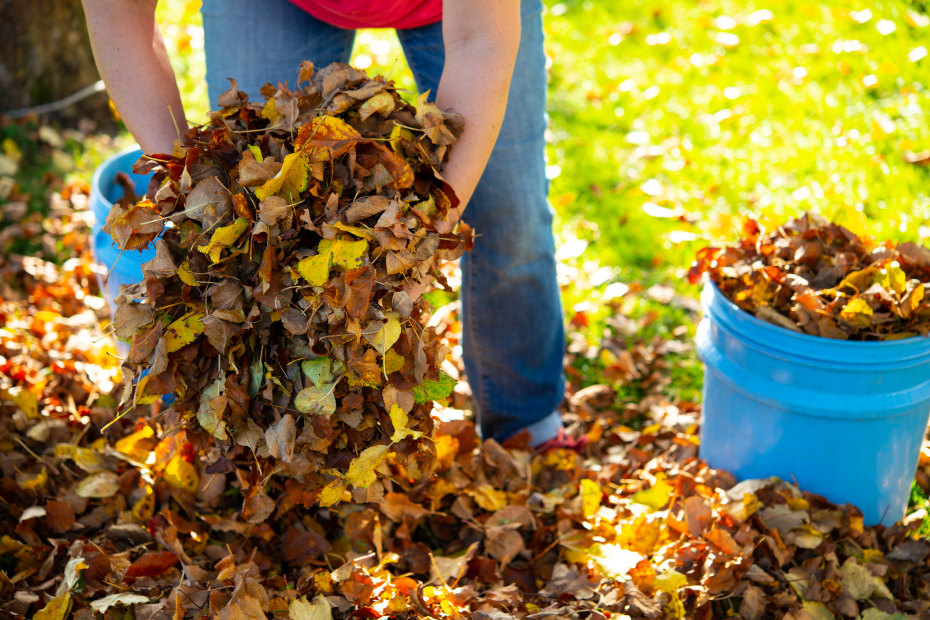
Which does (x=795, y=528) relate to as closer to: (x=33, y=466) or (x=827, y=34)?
(x=33, y=466)

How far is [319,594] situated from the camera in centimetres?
164

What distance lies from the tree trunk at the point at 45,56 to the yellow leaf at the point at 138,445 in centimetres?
245

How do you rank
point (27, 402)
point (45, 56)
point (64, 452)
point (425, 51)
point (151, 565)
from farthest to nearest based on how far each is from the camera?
point (45, 56)
point (27, 402)
point (64, 452)
point (425, 51)
point (151, 565)

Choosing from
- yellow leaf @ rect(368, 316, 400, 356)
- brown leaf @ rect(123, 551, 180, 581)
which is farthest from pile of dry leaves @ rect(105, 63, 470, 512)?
brown leaf @ rect(123, 551, 180, 581)

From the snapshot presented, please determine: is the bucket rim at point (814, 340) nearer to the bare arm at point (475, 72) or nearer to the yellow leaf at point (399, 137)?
the bare arm at point (475, 72)

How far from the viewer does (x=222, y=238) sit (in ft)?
4.61

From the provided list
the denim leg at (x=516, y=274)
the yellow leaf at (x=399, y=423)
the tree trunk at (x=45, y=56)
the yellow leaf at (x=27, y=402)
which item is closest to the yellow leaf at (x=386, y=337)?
the yellow leaf at (x=399, y=423)

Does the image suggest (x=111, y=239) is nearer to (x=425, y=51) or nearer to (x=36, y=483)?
(x=36, y=483)

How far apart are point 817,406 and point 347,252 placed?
116 cm

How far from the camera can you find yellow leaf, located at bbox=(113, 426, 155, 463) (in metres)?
2.05

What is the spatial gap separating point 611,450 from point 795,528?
24.0 inches

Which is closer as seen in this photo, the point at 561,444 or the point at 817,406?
the point at 817,406

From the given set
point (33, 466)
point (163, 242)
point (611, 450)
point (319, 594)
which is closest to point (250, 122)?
point (163, 242)

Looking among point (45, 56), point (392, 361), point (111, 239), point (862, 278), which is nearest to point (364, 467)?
point (392, 361)
